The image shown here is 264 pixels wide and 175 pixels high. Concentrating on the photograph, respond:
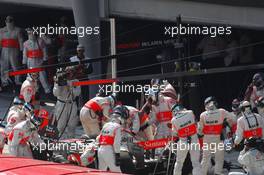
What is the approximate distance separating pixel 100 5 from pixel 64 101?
2.67 metres

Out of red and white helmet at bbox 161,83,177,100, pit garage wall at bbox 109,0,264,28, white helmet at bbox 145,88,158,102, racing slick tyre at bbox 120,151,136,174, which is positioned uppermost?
pit garage wall at bbox 109,0,264,28

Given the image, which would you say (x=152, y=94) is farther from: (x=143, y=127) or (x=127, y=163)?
(x=127, y=163)

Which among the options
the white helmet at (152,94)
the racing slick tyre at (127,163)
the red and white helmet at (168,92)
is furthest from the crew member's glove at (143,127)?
the racing slick tyre at (127,163)

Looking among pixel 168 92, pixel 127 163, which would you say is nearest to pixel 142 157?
pixel 127 163

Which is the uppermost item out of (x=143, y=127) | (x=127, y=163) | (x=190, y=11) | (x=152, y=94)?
(x=190, y=11)

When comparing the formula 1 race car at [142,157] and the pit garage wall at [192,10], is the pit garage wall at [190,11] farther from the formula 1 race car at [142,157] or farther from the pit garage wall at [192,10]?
the formula 1 race car at [142,157]

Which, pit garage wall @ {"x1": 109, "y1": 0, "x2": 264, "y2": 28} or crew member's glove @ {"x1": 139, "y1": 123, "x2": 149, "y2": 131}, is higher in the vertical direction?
→ pit garage wall @ {"x1": 109, "y1": 0, "x2": 264, "y2": 28}

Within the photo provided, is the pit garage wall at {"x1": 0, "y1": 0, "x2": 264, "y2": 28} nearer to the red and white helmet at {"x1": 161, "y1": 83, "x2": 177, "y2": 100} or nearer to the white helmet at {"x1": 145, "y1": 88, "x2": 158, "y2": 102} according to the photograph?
the red and white helmet at {"x1": 161, "y1": 83, "x2": 177, "y2": 100}

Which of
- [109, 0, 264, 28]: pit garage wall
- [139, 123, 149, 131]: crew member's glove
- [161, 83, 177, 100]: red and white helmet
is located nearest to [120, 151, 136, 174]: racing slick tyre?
[139, 123, 149, 131]: crew member's glove

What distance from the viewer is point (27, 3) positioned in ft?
61.8

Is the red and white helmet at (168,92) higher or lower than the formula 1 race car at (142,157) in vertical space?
higher

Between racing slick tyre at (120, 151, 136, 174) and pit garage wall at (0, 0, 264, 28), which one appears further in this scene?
pit garage wall at (0, 0, 264, 28)

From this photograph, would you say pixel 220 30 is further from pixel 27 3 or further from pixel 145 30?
pixel 27 3

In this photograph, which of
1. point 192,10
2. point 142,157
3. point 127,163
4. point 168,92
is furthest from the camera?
point 192,10
